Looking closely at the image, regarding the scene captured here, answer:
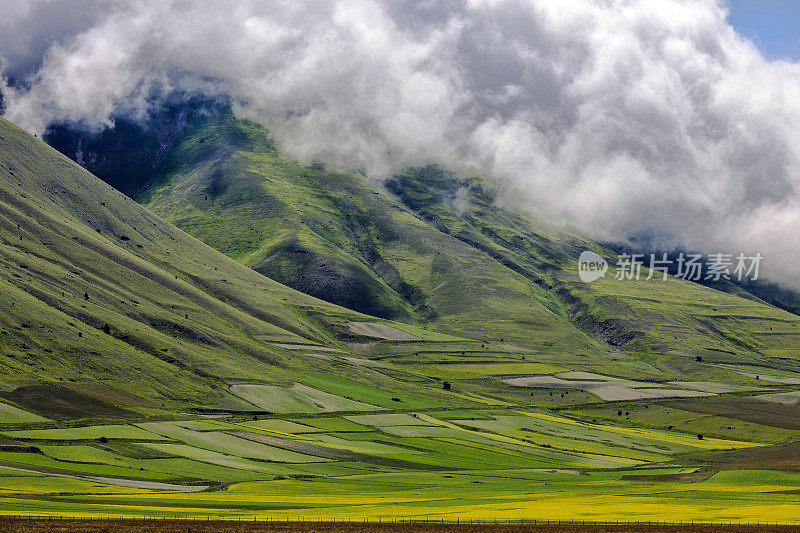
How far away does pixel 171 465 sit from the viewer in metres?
140

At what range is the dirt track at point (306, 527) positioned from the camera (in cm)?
7925

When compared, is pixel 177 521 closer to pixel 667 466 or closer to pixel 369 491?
pixel 369 491

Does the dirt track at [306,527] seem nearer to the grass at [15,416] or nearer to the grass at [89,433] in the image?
the grass at [89,433]

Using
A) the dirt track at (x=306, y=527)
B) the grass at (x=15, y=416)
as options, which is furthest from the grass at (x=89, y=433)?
the dirt track at (x=306, y=527)

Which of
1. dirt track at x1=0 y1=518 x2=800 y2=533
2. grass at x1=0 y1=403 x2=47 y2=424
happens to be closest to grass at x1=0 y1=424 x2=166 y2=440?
grass at x1=0 y1=403 x2=47 y2=424

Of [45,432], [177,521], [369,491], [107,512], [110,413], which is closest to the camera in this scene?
[177,521]

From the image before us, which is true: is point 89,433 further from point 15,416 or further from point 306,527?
point 306,527

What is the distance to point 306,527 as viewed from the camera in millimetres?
85188

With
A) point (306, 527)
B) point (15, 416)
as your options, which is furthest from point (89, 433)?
point (306, 527)

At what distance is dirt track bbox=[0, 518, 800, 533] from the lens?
7925 cm

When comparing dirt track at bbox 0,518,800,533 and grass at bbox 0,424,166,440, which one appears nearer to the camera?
dirt track at bbox 0,518,800,533

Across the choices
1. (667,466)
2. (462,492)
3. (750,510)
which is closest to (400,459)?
(462,492)

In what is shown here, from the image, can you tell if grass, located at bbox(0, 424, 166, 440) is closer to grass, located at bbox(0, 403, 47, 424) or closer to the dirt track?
grass, located at bbox(0, 403, 47, 424)

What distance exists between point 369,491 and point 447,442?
238 ft
